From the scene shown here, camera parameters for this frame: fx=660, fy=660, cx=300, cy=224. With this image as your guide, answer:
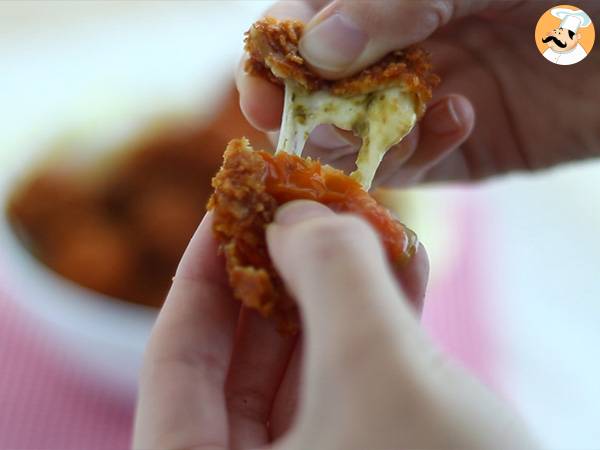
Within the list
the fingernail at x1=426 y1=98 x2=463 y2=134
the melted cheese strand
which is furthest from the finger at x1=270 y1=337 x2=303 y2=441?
the fingernail at x1=426 y1=98 x2=463 y2=134

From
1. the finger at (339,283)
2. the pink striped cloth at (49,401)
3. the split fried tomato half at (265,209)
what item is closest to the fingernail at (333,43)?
the split fried tomato half at (265,209)

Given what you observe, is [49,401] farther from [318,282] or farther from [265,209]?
[318,282]

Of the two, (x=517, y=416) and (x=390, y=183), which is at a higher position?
(x=517, y=416)

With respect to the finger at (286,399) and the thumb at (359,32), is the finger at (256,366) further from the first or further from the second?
the thumb at (359,32)

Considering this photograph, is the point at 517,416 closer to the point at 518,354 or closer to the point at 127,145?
the point at 518,354

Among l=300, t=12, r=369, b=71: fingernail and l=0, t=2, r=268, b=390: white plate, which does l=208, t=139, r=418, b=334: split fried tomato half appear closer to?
l=300, t=12, r=369, b=71: fingernail

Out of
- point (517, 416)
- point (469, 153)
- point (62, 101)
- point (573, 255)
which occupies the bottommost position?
point (573, 255)

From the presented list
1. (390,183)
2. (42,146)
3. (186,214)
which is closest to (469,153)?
(390,183)
